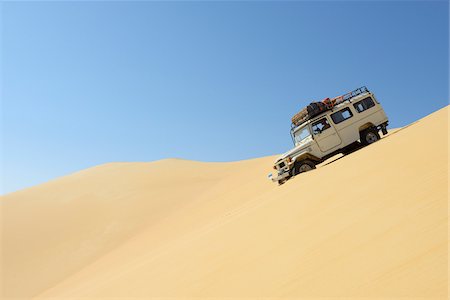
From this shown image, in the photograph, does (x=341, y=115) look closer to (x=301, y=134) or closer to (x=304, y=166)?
(x=301, y=134)

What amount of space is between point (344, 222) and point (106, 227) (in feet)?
60.3

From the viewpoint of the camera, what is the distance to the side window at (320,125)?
12.2m

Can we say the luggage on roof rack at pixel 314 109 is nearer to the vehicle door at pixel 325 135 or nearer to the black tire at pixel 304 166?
the vehicle door at pixel 325 135

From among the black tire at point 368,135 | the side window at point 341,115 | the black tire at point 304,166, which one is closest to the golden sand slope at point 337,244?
the black tire at point 368,135

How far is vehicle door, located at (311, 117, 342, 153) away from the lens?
39.3 feet

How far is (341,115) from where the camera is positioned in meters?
12.4

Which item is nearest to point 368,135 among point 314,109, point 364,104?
point 364,104

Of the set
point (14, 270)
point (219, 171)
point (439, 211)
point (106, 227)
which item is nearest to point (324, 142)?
point (439, 211)

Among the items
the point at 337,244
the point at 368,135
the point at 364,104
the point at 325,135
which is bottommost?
the point at 337,244

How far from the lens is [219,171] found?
32531mm

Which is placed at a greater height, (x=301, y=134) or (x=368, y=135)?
(x=301, y=134)

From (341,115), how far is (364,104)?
99cm

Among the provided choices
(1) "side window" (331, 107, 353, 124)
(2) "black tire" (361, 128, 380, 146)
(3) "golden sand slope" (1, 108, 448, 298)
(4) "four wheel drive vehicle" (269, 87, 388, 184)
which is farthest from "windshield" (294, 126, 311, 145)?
(3) "golden sand slope" (1, 108, 448, 298)

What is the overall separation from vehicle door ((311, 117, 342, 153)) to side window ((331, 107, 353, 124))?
296 millimetres
